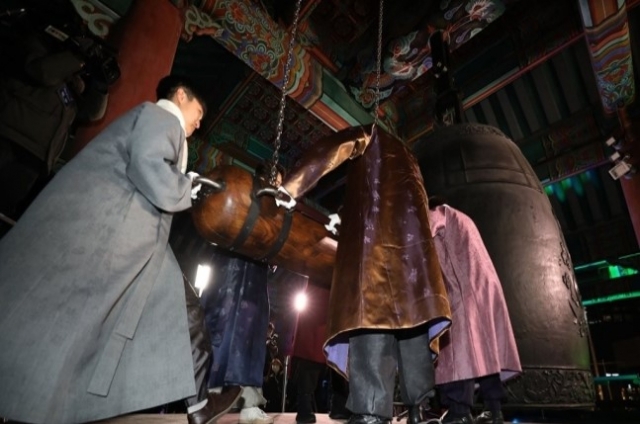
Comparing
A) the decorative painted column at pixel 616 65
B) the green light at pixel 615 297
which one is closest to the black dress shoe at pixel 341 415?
the decorative painted column at pixel 616 65

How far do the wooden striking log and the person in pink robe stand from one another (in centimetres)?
80

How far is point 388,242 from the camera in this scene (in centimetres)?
172

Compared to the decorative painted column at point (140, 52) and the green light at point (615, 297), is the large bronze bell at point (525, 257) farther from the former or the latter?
the green light at point (615, 297)

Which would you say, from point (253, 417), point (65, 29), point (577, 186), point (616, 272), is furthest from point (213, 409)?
point (616, 272)

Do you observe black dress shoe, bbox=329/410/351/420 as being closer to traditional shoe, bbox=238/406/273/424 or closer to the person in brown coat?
traditional shoe, bbox=238/406/273/424

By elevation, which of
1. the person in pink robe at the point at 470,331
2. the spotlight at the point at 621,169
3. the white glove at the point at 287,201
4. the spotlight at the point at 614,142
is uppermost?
the spotlight at the point at 614,142

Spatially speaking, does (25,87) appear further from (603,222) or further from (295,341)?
(603,222)

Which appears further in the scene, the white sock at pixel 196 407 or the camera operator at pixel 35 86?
the camera operator at pixel 35 86

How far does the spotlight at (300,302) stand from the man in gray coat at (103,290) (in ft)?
5.98

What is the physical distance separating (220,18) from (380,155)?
3.12 m

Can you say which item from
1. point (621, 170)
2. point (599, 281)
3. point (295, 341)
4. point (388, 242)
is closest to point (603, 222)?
point (599, 281)

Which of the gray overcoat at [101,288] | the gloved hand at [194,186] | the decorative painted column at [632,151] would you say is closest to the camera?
the gray overcoat at [101,288]

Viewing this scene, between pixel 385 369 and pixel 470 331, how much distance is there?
34.4 inches

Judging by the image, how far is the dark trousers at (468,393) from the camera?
2.11 metres
